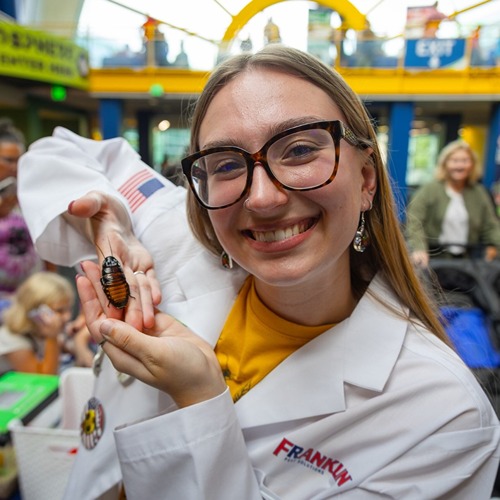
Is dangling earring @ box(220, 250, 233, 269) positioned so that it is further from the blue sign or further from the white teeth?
the blue sign

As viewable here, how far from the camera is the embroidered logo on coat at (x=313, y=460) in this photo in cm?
→ 91

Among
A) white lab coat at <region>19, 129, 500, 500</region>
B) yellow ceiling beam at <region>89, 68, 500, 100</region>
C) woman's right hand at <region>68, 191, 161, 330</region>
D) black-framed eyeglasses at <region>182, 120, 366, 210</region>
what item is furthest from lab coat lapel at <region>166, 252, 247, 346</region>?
yellow ceiling beam at <region>89, 68, 500, 100</region>

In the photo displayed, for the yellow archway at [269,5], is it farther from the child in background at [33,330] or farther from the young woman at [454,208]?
the young woman at [454,208]

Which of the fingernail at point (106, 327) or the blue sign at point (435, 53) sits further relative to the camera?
the blue sign at point (435, 53)

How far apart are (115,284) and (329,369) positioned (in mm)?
514

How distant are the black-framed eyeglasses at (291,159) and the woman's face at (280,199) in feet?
0.05

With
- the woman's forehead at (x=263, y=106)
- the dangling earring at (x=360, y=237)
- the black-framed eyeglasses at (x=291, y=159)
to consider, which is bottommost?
the dangling earring at (x=360, y=237)

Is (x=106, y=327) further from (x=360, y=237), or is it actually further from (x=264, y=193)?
(x=360, y=237)

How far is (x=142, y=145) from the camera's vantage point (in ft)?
38.5

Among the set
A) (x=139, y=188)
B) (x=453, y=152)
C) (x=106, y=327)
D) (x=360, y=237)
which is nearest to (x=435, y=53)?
(x=453, y=152)

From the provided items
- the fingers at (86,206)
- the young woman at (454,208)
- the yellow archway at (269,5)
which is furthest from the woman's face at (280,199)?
the young woman at (454,208)

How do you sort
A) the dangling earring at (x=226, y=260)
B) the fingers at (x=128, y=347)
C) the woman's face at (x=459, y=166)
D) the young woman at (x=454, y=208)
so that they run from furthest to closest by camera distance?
the young woman at (x=454, y=208), the woman's face at (x=459, y=166), the dangling earring at (x=226, y=260), the fingers at (x=128, y=347)

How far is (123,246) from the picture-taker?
1.10 m

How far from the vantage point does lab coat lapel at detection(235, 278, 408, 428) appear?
0.95 metres
